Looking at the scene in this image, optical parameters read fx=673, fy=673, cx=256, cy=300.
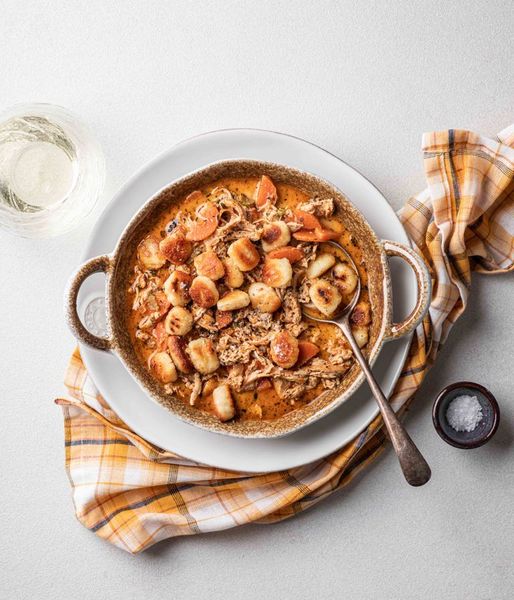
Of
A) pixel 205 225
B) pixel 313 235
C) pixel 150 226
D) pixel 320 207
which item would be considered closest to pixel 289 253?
pixel 313 235

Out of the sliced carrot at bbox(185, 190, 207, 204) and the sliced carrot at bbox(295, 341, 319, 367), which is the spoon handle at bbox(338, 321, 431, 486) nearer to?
the sliced carrot at bbox(295, 341, 319, 367)

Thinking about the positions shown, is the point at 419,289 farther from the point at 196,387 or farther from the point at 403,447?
Result: the point at 196,387

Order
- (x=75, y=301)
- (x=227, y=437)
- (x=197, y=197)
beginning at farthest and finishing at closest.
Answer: (x=227, y=437)
(x=197, y=197)
(x=75, y=301)

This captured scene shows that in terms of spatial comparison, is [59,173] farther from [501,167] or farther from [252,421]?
[501,167]

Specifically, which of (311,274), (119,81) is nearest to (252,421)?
(311,274)

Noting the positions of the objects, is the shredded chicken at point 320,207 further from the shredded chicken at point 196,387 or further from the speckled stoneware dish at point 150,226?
the shredded chicken at point 196,387

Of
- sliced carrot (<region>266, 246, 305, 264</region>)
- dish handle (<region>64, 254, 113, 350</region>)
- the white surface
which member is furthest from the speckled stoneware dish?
the white surface

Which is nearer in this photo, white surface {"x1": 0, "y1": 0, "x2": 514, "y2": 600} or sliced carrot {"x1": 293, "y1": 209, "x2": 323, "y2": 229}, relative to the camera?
sliced carrot {"x1": 293, "y1": 209, "x2": 323, "y2": 229}
